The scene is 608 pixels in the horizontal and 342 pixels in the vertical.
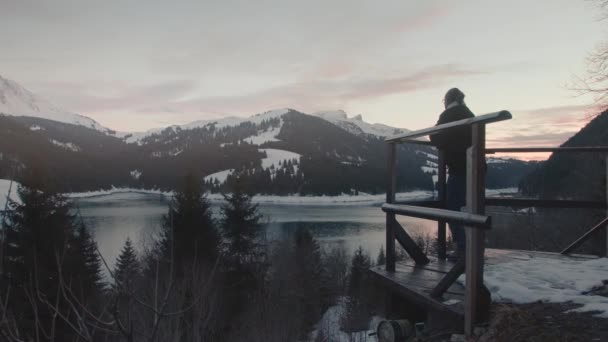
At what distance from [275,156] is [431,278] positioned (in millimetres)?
177180

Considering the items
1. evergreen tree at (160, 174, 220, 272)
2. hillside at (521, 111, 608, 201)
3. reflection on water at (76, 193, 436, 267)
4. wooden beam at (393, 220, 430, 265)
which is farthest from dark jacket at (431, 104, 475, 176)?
reflection on water at (76, 193, 436, 267)

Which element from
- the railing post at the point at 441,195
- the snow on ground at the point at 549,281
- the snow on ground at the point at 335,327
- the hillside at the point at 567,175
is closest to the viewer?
the snow on ground at the point at 549,281

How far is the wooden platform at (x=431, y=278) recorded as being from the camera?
3.86 meters

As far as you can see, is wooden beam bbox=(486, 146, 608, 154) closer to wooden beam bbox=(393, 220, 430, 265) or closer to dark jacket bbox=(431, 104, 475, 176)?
dark jacket bbox=(431, 104, 475, 176)

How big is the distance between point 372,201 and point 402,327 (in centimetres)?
12120

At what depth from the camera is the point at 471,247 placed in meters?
3.45

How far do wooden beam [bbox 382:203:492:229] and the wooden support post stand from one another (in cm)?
7

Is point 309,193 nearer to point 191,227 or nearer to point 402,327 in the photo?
point 191,227

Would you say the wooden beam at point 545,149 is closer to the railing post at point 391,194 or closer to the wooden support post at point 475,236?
the railing post at point 391,194

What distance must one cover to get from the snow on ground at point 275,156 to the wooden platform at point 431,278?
15769 centimetres

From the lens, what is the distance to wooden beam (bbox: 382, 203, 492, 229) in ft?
10.7

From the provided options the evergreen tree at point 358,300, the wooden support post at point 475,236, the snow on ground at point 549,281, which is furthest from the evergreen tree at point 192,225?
the wooden support post at point 475,236

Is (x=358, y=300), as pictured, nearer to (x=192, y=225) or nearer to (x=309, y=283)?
(x=309, y=283)

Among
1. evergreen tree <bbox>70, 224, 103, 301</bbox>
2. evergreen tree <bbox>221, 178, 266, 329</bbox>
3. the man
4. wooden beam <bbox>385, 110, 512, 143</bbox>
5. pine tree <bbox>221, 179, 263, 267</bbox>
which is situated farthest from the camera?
pine tree <bbox>221, 179, 263, 267</bbox>
